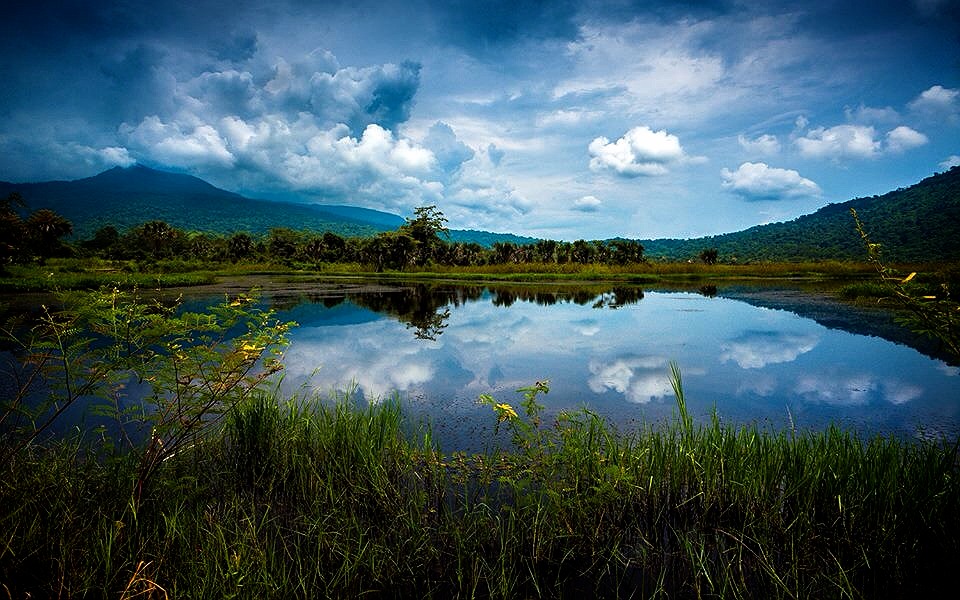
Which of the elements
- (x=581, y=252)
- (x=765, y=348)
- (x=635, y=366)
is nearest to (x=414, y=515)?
(x=635, y=366)

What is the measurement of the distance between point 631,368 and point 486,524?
27.7 feet

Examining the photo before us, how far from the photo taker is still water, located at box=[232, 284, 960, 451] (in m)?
8.00

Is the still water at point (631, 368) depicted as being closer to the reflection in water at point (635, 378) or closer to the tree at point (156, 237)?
the reflection in water at point (635, 378)

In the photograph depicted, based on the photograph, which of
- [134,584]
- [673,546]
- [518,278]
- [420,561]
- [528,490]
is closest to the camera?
[134,584]

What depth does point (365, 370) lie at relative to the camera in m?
10.8

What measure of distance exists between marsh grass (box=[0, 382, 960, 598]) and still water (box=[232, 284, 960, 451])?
1963 millimetres

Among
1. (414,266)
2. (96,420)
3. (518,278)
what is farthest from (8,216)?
(414,266)

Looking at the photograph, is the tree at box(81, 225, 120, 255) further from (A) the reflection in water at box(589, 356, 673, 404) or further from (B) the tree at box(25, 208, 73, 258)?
(A) the reflection in water at box(589, 356, 673, 404)

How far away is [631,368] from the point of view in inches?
451

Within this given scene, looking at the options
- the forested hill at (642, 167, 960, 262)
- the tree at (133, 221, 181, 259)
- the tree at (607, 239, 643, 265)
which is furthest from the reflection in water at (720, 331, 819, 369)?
the tree at (133, 221, 181, 259)

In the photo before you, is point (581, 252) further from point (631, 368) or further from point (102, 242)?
point (102, 242)

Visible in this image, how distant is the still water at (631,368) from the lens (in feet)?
26.2

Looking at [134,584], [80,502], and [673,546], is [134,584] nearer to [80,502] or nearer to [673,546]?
[80,502]

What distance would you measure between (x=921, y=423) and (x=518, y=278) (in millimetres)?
48259
